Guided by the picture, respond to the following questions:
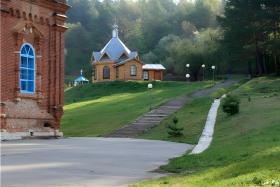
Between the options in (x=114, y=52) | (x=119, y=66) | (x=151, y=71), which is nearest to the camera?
(x=119, y=66)

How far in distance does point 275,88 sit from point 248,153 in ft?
94.9

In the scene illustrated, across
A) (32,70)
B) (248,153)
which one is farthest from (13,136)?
(248,153)

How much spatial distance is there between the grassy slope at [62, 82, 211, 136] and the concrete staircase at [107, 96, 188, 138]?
2.75 feet

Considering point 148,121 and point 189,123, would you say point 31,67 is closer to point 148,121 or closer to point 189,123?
point 189,123

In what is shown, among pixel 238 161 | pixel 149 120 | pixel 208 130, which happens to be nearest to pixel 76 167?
pixel 238 161

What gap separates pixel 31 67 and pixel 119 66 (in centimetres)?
4256

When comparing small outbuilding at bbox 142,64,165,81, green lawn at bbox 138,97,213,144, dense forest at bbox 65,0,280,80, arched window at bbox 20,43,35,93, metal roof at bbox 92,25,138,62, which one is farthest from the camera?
small outbuilding at bbox 142,64,165,81

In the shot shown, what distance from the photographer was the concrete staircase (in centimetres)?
2829

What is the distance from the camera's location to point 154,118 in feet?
108

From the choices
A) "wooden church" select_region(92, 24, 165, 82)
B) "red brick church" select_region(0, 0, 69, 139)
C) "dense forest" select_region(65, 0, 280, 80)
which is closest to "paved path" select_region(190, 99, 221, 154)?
"red brick church" select_region(0, 0, 69, 139)

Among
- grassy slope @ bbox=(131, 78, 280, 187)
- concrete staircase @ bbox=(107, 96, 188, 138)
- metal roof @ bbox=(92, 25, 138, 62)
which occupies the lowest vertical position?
concrete staircase @ bbox=(107, 96, 188, 138)

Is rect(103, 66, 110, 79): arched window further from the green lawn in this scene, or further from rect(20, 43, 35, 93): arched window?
rect(20, 43, 35, 93): arched window

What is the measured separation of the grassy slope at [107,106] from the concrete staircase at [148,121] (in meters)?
0.84

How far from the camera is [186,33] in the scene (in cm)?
9825
